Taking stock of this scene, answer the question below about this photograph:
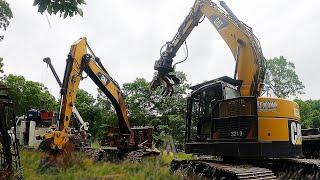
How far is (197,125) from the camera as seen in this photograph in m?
10.7

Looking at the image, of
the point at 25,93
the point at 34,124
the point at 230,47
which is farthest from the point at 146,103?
the point at 230,47

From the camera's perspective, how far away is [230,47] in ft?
37.0

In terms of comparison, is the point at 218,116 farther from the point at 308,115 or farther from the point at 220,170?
the point at 308,115

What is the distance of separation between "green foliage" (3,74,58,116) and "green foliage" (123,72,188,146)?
1191cm

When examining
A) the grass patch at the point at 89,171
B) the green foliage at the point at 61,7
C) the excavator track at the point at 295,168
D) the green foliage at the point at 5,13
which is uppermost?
the green foliage at the point at 5,13

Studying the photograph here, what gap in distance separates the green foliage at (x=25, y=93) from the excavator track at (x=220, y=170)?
150 feet

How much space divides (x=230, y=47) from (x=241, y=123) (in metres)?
2.91

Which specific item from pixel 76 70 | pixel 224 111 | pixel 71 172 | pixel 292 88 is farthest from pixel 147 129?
pixel 292 88

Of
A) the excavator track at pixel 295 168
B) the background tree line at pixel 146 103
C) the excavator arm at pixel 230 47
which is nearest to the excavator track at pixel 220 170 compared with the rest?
the excavator track at pixel 295 168

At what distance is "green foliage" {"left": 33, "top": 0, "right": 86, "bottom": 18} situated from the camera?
4997 millimetres

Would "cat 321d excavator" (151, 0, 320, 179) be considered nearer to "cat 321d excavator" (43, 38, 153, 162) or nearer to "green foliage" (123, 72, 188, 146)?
"cat 321d excavator" (43, 38, 153, 162)

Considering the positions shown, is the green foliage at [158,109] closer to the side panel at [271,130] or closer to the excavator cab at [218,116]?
the excavator cab at [218,116]

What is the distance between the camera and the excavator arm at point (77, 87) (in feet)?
43.0

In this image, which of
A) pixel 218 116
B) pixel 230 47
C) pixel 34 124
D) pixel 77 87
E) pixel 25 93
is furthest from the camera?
pixel 25 93
